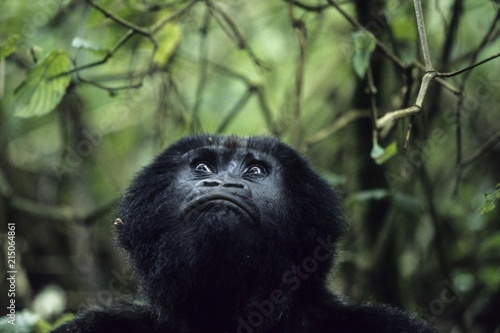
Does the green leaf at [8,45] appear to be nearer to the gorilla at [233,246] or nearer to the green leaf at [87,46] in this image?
the green leaf at [87,46]

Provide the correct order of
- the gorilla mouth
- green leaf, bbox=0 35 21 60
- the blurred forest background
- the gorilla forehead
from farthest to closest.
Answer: the blurred forest background < the gorilla forehead < green leaf, bbox=0 35 21 60 < the gorilla mouth

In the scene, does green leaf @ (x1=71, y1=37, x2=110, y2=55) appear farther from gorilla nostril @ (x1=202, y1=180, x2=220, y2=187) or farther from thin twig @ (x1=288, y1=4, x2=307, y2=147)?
thin twig @ (x1=288, y1=4, x2=307, y2=147)

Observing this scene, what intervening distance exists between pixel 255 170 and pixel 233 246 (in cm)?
56

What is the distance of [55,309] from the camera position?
527 cm

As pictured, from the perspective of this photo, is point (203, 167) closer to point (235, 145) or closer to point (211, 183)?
point (235, 145)

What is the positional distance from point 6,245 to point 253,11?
3.18m

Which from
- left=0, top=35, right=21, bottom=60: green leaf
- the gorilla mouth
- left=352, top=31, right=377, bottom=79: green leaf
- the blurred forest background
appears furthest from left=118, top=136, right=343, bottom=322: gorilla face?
left=0, top=35, right=21, bottom=60: green leaf

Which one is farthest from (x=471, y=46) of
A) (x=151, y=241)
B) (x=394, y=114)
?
(x=151, y=241)

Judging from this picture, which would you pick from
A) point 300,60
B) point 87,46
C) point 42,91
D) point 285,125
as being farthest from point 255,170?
point 285,125

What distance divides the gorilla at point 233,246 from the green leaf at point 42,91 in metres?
0.61

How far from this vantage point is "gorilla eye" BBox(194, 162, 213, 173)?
3.46 metres

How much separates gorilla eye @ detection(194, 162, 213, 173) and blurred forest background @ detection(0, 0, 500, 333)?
30.1 inches

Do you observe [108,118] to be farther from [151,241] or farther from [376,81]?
[151,241]

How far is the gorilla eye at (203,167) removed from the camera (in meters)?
3.46
